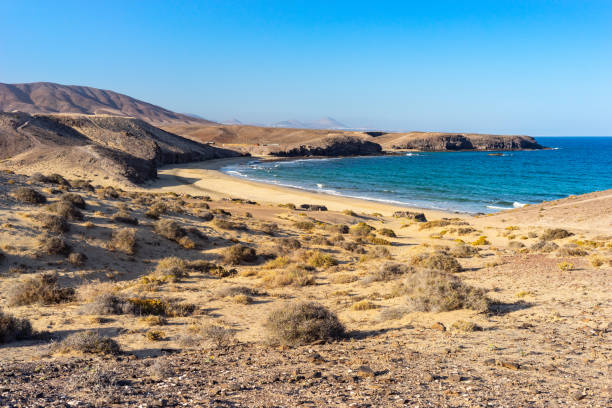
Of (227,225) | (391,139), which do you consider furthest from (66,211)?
(391,139)

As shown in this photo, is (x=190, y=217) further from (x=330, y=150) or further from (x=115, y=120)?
(x=330, y=150)

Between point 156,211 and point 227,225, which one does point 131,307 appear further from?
point 156,211

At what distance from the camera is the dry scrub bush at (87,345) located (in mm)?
7547

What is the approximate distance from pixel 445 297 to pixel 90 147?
58235 mm

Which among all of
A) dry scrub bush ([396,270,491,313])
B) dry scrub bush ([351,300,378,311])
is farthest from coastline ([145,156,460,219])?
dry scrub bush ([351,300,378,311])

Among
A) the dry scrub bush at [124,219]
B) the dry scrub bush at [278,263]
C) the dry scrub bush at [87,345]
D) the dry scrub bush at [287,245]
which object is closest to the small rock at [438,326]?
the dry scrub bush at [87,345]

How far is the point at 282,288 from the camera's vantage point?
1403cm

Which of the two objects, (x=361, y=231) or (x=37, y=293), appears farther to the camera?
(x=361, y=231)

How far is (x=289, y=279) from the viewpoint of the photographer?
14.5 meters

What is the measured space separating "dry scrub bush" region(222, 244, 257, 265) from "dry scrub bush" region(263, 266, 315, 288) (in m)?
2.71

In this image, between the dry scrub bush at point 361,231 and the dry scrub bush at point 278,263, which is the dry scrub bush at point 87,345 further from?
the dry scrub bush at point 361,231

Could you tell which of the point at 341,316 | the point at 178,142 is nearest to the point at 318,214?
the point at 341,316

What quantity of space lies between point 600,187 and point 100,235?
68724mm

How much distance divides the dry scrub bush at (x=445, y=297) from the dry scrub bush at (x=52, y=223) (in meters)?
14.9
